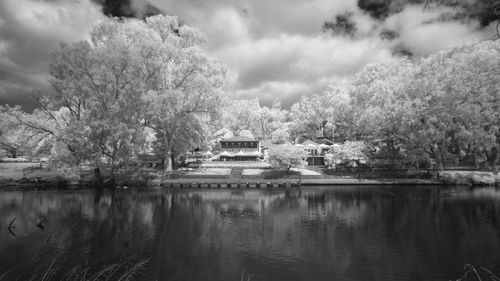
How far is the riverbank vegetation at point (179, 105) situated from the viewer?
4316 centimetres

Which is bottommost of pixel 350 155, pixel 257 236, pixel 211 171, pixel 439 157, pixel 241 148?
pixel 257 236

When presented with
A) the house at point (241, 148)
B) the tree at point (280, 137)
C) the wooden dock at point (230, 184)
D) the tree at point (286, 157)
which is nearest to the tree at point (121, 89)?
the wooden dock at point (230, 184)

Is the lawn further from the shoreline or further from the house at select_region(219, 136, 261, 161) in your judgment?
the house at select_region(219, 136, 261, 161)

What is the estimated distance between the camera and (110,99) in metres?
44.8

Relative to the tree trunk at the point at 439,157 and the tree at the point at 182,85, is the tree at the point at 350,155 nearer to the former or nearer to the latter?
the tree trunk at the point at 439,157

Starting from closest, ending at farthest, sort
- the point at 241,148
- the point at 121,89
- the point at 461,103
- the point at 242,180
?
the point at 121,89
the point at 461,103
the point at 242,180
the point at 241,148

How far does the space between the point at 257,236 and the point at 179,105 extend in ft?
94.4

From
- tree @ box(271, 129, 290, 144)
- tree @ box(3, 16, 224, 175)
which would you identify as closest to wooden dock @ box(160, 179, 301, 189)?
tree @ box(3, 16, 224, 175)

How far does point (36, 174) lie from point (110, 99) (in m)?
20.9

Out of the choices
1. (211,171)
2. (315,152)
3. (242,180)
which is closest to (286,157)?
(242,180)

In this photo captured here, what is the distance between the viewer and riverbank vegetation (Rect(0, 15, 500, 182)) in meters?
43.2

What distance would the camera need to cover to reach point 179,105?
45.9 meters

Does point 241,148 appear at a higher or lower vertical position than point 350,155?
higher

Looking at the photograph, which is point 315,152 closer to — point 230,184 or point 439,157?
point 439,157
